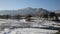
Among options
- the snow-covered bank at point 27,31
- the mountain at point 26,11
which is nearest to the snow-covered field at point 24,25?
the snow-covered bank at point 27,31

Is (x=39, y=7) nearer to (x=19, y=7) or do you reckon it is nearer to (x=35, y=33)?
(x=19, y=7)

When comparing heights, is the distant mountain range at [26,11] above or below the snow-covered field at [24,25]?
above

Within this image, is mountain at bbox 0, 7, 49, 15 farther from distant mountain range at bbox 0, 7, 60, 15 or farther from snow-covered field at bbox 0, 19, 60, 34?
snow-covered field at bbox 0, 19, 60, 34

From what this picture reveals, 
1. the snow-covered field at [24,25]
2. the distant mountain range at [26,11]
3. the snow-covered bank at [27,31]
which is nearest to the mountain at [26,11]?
the distant mountain range at [26,11]

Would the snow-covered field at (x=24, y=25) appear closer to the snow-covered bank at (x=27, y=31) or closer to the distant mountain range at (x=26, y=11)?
the snow-covered bank at (x=27, y=31)

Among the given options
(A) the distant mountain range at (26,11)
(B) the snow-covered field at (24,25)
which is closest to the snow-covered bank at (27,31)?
(B) the snow-covered field at (24,25)

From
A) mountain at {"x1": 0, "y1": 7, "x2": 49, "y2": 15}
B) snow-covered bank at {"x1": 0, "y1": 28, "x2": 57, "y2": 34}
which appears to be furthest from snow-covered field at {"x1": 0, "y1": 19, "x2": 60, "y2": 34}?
mountain at {"x1": 0, "y1": 7, "x2": 49, "y2": 15}

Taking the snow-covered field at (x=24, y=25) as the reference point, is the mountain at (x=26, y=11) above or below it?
above

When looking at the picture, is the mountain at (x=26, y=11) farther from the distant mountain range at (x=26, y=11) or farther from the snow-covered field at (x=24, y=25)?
the snow-covered field at (x=24, y=25)

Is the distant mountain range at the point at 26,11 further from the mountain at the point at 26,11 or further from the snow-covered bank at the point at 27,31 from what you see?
the snow-covered bank at the point at 27,31

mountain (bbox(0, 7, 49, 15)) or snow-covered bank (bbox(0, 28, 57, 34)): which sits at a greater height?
mountain (bbox(0, 7, 49, 15))

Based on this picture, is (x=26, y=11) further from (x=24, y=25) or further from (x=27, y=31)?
(x=27, y=31)


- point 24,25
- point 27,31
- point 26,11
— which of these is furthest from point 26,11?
point 27,31
